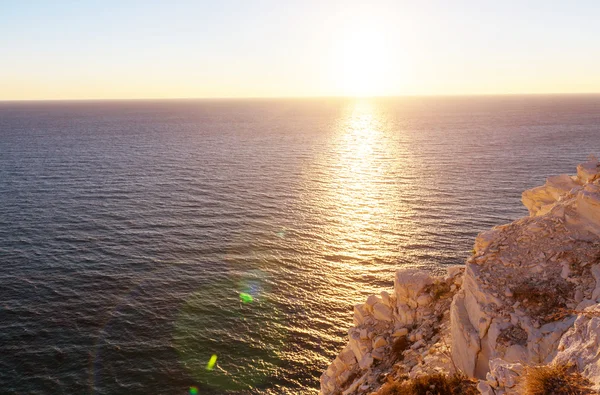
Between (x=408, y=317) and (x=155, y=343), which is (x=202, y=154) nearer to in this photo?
(x=155, y=343)

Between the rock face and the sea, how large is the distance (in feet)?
53.1

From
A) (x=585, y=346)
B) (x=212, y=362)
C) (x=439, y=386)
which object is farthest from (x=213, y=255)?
(x=585, y=346)

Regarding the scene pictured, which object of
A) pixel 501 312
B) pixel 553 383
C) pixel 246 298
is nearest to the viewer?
pixel 553 383

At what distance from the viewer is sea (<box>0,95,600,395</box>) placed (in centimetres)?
4056

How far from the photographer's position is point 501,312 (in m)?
19.0

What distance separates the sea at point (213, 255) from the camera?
133 feet

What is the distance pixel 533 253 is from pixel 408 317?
769cm

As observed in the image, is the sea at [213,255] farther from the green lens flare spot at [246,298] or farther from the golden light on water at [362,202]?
the green lens flare spot at [246,298]

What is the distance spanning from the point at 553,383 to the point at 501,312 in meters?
6.53

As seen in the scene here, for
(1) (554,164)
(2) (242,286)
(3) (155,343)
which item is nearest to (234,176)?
(2) (242,286)

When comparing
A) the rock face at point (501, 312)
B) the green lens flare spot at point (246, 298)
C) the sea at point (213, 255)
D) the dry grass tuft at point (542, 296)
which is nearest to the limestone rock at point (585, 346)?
the rock face at point (501, 312)

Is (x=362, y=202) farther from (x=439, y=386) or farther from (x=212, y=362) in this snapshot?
(x=439, y=386)

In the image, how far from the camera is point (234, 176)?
101625 millimetres

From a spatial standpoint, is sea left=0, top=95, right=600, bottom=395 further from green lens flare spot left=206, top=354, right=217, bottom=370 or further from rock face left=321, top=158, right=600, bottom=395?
rock face left=321, top=158, right=600, bottom=395
